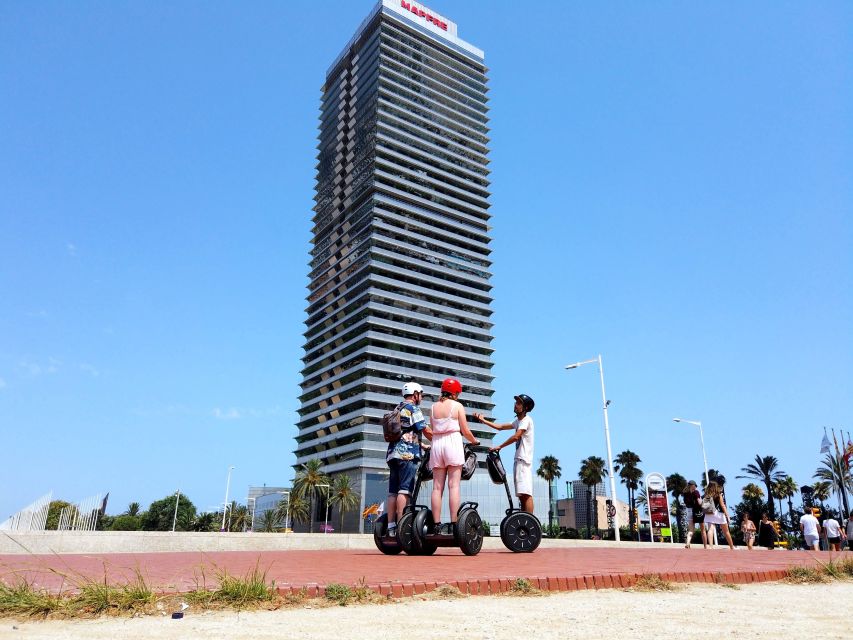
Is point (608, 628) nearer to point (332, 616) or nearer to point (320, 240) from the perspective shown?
point (332, 616)

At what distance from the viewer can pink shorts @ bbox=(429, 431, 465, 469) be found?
7812 millimetres

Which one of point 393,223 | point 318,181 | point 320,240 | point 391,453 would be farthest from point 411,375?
point 391,453

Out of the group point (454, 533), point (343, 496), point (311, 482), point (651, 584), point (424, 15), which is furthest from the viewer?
point (424, 15)

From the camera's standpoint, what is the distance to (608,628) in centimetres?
360

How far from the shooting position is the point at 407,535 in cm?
753

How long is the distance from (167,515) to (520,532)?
5058 inches

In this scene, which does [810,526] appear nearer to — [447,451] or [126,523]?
[447,451]

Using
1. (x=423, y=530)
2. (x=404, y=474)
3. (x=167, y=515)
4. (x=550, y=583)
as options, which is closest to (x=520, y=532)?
(x=423, y=530)

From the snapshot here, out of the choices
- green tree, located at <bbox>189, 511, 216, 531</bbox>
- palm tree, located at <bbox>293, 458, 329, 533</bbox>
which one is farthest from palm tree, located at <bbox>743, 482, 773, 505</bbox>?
green tree, located at <bbox>189, 511, 216, 531</bbox>

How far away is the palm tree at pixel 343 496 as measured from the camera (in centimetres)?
8181

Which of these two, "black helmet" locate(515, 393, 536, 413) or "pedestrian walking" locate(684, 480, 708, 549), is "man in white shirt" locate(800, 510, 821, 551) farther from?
"black helmet" locate(515, 393, 536, 413)

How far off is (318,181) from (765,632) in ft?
425

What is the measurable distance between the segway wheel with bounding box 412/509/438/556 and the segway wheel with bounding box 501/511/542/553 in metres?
1.02

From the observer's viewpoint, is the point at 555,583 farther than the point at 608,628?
Yes
